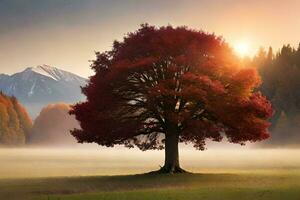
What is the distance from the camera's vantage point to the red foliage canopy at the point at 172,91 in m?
55.1

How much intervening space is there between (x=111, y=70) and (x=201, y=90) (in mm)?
8720

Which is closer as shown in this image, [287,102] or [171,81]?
[171,81]

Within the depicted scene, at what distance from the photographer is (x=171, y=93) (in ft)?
176

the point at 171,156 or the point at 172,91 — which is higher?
the point at 172,91

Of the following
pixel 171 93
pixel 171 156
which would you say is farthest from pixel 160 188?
pixel 171 156

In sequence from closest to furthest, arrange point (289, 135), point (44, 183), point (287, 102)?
point (44, 183), point (289, 135), point (287, 102)

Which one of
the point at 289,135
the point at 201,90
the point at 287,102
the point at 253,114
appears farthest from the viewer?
the point at 287,102

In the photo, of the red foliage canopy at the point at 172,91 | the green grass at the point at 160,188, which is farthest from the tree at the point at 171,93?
the green grass at the point at 160,188

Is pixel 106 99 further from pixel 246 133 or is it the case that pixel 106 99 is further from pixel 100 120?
pixel 246 133

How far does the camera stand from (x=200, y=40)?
59.2 meters

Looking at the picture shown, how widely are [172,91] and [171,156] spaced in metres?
7.95

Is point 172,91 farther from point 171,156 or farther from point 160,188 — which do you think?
point 160,188

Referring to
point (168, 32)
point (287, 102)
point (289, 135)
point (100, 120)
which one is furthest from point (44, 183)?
point (287, 102)

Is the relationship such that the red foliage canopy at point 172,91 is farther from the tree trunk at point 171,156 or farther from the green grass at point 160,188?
the green grass at point 160,188
